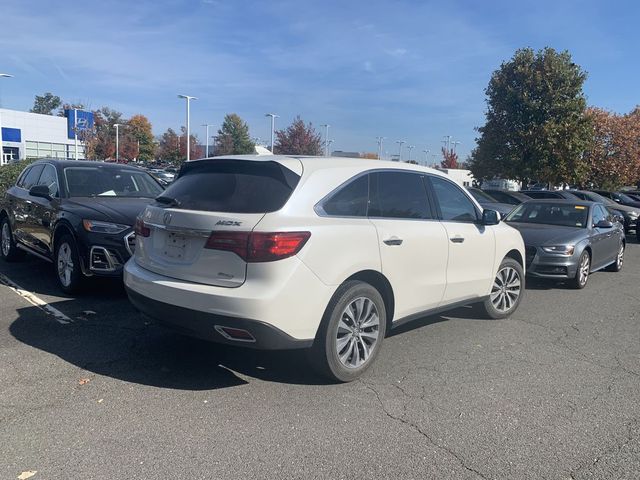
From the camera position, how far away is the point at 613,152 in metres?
29.9

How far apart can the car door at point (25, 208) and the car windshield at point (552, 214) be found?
25.8 feet

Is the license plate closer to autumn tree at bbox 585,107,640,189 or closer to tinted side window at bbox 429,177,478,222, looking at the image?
tinted side window at bbox 429,177,478,222

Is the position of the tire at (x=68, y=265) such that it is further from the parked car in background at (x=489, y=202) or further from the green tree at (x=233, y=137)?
the green tree at (x=233, y=137)

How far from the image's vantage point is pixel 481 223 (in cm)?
569

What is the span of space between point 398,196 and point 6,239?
23.5 feet

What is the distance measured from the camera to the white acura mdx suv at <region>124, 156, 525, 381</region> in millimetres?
3645

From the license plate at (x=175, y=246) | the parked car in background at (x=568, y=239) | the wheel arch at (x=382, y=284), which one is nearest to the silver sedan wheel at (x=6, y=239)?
the license plate at (x=175, y=246)

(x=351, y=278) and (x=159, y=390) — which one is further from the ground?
(x=351, y=278)

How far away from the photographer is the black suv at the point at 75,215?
615cm

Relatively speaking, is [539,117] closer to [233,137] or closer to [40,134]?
[40,134]

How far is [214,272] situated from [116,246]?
2.85 metres

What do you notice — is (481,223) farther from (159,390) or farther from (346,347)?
(159,390)

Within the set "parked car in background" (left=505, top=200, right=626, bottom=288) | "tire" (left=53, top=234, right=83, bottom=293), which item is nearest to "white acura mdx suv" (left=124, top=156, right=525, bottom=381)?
"tire" (left=53, top=234, right=83, bottom=293)

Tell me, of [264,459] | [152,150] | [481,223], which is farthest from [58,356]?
[152,150]
